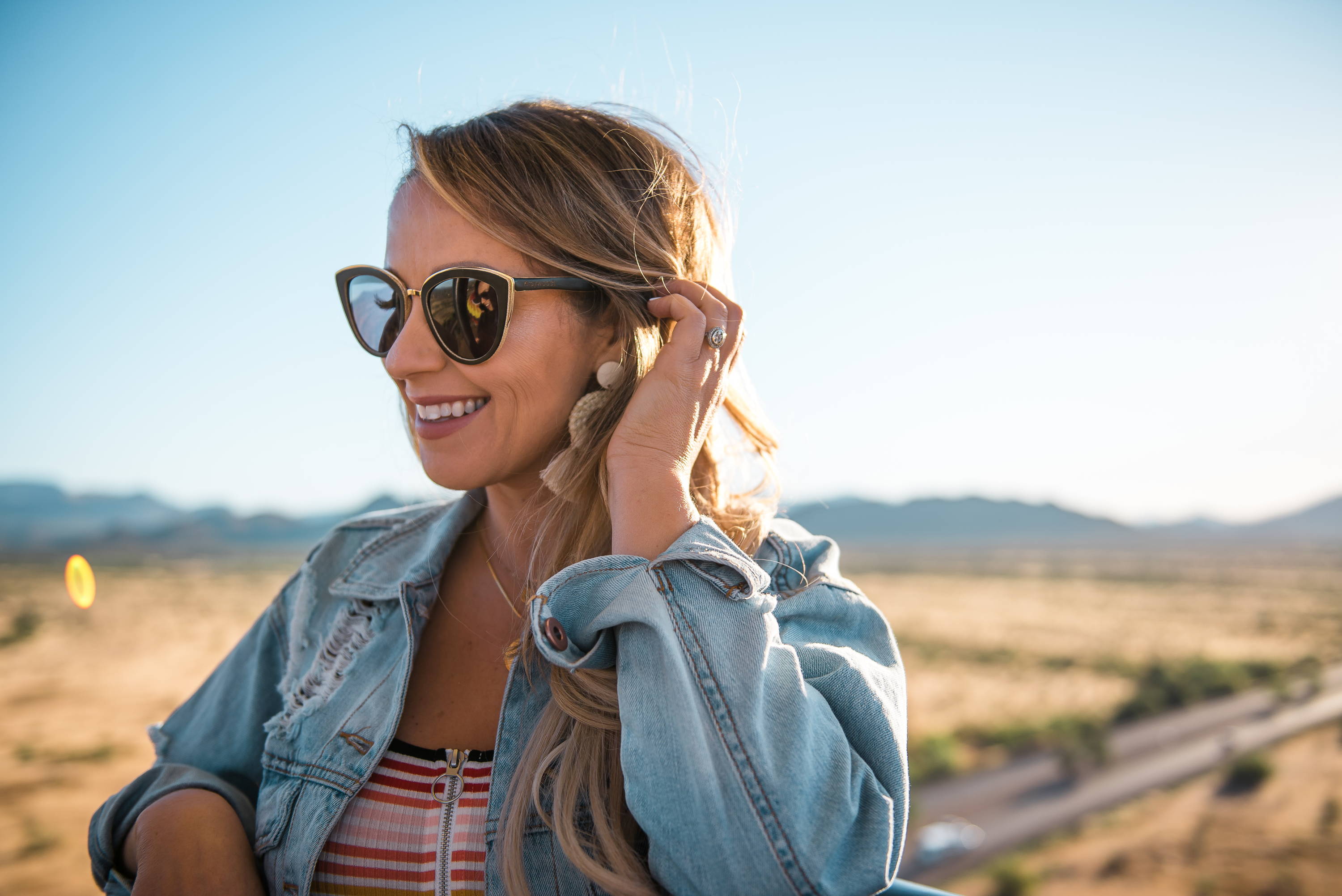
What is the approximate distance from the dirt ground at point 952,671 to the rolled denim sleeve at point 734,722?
9.13 metres

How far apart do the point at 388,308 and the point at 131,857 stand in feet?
4.49

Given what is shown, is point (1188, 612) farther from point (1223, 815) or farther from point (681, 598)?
point (681, 598)

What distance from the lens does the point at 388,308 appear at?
2021 mm

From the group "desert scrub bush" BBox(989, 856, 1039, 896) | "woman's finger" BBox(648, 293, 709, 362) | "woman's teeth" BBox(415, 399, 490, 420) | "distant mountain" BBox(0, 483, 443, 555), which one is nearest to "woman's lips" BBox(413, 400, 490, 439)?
"woman's teeth" BBox(415, 399, 490, 420)

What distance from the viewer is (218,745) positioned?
215cm

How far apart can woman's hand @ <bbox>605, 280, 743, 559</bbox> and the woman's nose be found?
0.48 meters

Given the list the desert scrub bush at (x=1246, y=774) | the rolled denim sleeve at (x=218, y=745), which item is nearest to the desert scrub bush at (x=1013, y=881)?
the desert scrub bush at (x=1246, y=774)

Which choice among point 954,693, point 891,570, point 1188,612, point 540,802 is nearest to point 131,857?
point 540,802

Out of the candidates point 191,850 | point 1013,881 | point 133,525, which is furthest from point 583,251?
point 133,525

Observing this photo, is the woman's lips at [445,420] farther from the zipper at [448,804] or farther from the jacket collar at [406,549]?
the zipper at [448,804]

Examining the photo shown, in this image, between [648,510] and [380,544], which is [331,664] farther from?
[648,510]

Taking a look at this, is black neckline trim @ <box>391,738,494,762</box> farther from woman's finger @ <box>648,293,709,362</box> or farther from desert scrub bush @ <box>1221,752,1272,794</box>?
desert scrub bush @ <box>1221,752,1272,794</box>

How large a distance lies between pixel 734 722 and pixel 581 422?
84 centimetres

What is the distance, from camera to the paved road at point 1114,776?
24.4 m
